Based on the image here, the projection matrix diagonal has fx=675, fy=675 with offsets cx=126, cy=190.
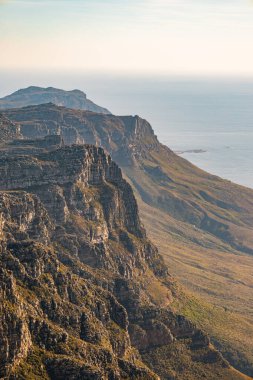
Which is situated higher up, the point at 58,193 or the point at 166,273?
the point at 58,193

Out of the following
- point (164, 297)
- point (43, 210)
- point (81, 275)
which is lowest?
point (164, 297)

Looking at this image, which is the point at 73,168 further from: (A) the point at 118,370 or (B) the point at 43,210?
(A) the point at 118,370

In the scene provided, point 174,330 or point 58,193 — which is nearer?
point 174,330

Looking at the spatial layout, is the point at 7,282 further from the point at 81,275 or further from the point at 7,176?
the point at 7,176

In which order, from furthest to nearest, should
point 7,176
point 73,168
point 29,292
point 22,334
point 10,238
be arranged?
point 73,168 → point 7,176 → point 10,238 → point 29,292 → point 22,334

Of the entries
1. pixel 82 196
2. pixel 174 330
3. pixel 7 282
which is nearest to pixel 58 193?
pixel 82 196

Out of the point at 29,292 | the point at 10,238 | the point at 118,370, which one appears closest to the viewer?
the point at 118,370

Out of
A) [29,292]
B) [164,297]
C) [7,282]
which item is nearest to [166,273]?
[164,297]
